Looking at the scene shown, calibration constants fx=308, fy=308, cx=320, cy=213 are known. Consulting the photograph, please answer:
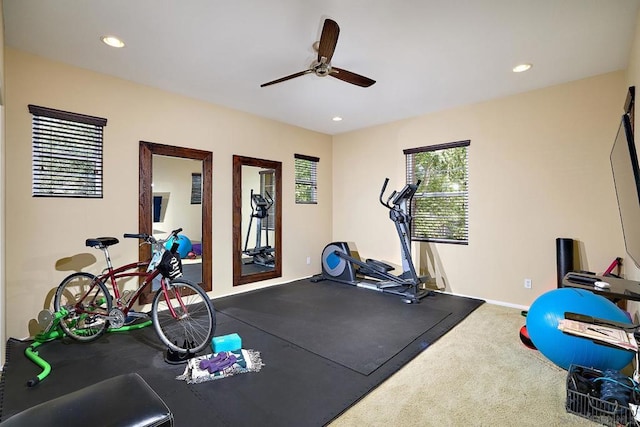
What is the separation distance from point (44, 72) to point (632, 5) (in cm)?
516

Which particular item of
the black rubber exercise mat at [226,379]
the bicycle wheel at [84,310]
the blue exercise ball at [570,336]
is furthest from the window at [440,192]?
the bicycle wheel at [84,310]

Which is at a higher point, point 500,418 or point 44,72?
point 44,72

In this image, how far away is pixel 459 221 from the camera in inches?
181

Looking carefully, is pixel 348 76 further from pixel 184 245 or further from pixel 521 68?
pixel 184 245

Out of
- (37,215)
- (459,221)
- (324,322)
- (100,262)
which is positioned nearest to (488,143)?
(459,221)

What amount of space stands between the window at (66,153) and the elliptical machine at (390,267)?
3484 mm

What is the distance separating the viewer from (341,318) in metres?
3.60

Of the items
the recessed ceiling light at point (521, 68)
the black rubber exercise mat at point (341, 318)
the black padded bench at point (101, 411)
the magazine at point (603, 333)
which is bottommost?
the black rubber exercise mat at point (341, 318)

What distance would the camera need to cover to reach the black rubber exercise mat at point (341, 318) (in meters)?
2.80

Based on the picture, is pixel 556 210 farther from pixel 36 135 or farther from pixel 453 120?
pixel 36 135

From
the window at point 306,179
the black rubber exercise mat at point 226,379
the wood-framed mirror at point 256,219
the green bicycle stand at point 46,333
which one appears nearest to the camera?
the black rubber exercise mat at point 226,379

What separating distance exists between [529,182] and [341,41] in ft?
9.78

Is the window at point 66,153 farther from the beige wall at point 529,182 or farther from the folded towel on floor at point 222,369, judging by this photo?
the beige wall at point 529,182

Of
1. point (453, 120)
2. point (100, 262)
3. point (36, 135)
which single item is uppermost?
point (453, 120)
